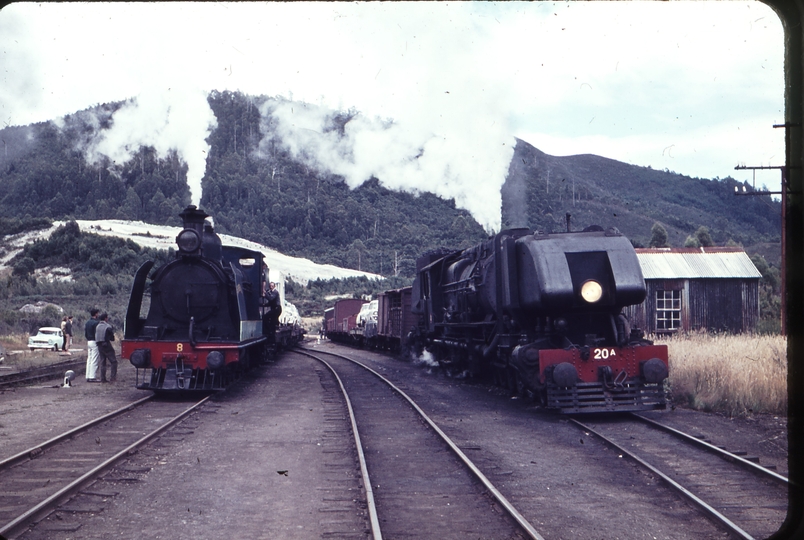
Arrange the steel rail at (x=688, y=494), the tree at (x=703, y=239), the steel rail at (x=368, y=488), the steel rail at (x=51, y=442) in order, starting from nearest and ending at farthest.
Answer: the steel rail at (x=688, y=494) < the steel rail at (x=368, y=488) < the steel rail at (x=51, y=442) < the tree at (x=703, y=239)

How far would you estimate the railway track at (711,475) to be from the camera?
570 cm

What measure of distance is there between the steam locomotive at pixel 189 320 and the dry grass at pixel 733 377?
28.1 feet

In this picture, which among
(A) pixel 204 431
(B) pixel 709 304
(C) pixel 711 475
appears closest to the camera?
(C) pixel 711 475

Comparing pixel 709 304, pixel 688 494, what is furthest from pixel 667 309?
pixel 688 494

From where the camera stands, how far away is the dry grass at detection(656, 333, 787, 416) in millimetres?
11172

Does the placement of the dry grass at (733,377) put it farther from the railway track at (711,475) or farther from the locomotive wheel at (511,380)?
the locomotive wheel at (511,380)

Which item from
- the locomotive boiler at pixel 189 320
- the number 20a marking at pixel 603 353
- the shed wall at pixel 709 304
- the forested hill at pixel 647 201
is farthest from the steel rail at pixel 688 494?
the forested hill at pixel 647 201

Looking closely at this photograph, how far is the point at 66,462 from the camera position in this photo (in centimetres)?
795

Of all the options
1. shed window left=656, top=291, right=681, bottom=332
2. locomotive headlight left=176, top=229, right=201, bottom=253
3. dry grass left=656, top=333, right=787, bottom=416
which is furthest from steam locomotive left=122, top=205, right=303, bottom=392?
shed window left=656, top=291, right=681, bottom=332

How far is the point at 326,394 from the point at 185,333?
3135mm

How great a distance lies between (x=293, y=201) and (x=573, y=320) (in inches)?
3885

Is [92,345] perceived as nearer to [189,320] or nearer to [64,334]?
[189,320]

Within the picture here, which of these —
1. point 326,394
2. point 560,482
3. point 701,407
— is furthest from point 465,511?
point 326,394

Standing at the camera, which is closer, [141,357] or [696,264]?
[141,357]
